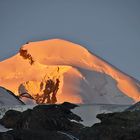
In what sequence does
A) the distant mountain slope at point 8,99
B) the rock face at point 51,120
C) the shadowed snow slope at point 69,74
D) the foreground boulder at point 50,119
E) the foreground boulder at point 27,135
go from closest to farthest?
the foreground boulder at point 27,135 → the rock face at point 51,120 → the foreground boulder at point 50,119 → the distant mountain slope at point 8,99 → the shadowed snow slope at point 69,74

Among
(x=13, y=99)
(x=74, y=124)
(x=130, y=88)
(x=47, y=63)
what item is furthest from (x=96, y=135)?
(x=47, y=63)

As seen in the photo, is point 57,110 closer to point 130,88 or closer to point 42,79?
point 130,88

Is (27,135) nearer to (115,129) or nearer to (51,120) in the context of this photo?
(115,129)

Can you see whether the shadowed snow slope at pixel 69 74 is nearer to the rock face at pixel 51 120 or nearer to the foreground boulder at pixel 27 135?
the rock face at pixel 51 120

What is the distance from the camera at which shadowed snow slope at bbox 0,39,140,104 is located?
336 ft

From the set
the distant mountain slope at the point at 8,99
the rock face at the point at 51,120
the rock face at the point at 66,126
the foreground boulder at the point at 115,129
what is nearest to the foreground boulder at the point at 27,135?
the rock face at the point at 66,126

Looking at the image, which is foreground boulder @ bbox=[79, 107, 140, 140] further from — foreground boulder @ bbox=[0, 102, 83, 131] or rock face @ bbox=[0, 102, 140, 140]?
foreground boulder @ bbox=[0, 102, 83, 131]

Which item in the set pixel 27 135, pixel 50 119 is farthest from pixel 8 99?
pixel 27 135

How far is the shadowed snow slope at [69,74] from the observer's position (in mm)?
102500

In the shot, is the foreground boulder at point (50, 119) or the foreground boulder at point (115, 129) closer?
the foreground boulder at point (115, 129)

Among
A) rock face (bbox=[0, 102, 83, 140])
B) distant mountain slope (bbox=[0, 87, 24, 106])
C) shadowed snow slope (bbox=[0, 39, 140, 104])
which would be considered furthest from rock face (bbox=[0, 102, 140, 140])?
shadowed snow slope (bbox=[0, 39, 140, 104])

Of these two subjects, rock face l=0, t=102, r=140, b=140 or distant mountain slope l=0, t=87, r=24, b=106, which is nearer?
rock face l=0, t=102, r=140, b=140

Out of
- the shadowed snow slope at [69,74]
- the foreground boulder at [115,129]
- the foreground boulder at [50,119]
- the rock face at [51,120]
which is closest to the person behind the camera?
the foreground boulder at [115,129]

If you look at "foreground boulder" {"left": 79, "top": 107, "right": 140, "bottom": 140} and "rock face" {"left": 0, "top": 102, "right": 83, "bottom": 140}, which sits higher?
"rock face" {"left": 0, "top": 102, "right": 83, "bottom": 140}
